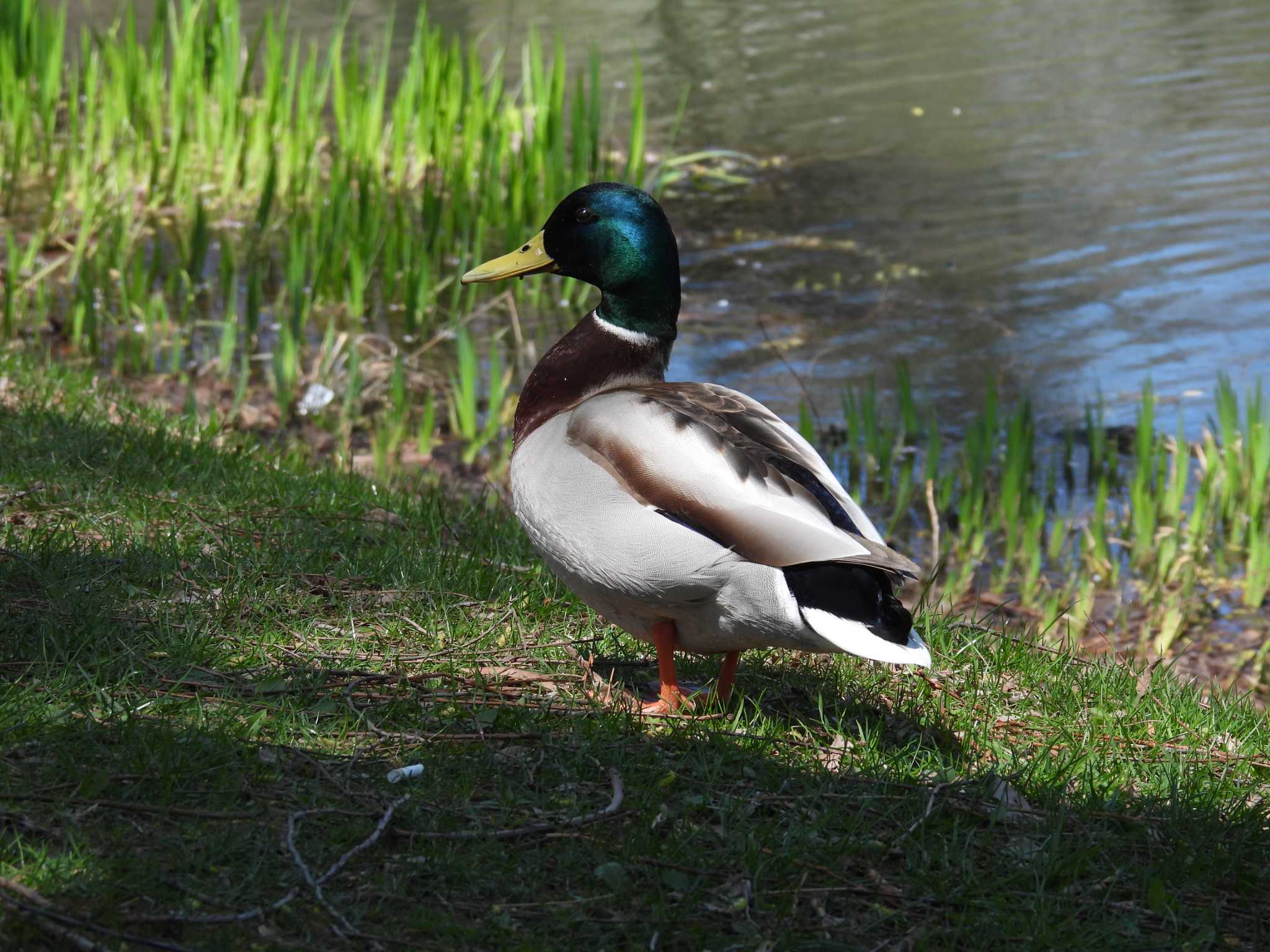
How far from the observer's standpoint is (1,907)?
2096 mm

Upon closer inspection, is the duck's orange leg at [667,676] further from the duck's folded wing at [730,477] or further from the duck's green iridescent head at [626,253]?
the duck's green iridescent head at [626,253]

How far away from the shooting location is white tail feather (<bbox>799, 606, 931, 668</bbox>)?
2.51 m

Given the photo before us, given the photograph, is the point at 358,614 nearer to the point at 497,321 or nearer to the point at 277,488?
the point at 277,488

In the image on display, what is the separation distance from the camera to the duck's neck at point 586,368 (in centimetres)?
321

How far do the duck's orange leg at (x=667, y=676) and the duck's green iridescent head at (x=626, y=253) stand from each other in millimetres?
758

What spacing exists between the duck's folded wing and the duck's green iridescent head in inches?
14.3

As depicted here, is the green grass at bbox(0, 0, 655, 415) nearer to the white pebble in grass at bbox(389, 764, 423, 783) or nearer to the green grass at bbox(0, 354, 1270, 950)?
the green grass at bbox(0, 354, 1270, 950)

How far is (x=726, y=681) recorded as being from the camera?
10.1ft

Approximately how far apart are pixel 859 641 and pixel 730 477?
0.40 m

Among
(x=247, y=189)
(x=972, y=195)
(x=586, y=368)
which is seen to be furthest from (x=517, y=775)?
(x=972, y=195)

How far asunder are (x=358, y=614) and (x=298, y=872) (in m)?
1.17

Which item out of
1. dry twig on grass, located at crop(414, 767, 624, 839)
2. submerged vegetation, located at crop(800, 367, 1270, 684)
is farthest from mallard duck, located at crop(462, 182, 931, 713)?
submerged vegetation, located at crop(800, 367, 1270, 684)

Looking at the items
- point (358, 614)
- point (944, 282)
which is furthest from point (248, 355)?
point (944, 282)

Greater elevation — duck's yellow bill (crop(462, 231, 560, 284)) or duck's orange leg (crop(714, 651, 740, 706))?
duck's yellow bill (crop(462, 231, 560, 284))
